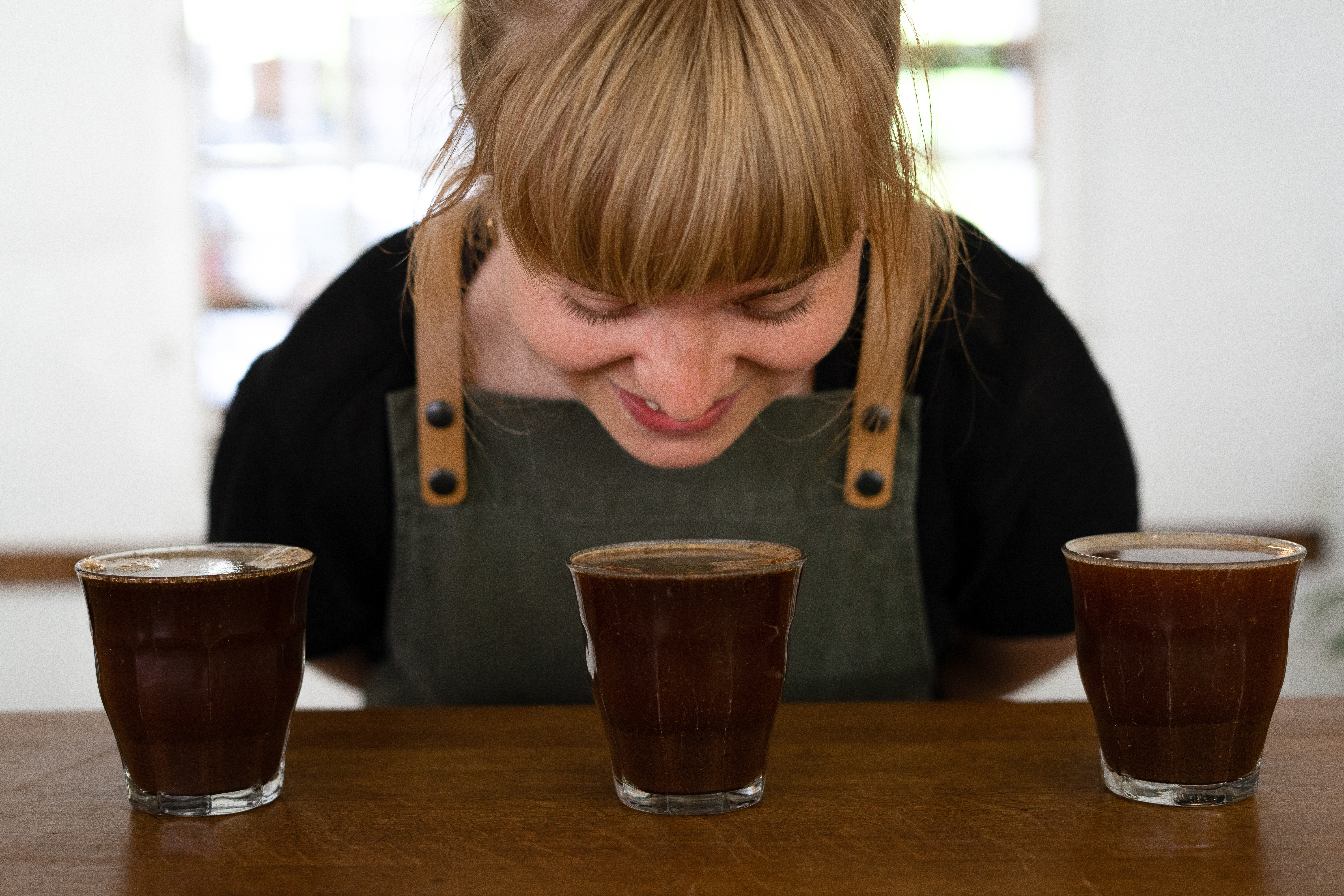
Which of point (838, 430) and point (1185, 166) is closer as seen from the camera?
point (838, 430)

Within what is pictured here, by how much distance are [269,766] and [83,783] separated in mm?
125

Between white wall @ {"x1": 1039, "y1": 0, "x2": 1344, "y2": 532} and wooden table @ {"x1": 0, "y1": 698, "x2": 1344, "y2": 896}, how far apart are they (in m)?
2.60

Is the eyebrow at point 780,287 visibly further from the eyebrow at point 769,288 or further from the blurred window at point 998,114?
the blurred window at point 998,114

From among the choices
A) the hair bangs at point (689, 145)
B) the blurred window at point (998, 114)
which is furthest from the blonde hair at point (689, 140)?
the blurred window at point (998, 114)

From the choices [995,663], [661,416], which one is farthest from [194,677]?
[995,663]

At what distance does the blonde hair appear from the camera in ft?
2.21

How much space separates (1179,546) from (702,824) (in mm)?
304

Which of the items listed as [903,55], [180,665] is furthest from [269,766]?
[903,55]

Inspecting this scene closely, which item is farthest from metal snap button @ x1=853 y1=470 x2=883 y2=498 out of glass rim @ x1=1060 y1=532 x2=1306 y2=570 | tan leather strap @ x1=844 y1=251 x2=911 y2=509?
glass rim @ x1=1060 y1=532 x2=1306 y2=570

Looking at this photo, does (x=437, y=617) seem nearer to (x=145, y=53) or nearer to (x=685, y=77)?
(x=685, y=77)

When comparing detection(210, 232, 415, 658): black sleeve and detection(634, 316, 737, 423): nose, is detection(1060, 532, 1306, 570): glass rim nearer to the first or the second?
detection(634, 316, 737, 423): nose

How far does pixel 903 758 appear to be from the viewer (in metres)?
0.71

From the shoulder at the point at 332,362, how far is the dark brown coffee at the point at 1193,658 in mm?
724

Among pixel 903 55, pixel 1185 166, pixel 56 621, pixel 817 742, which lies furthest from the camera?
pixel 56 621
